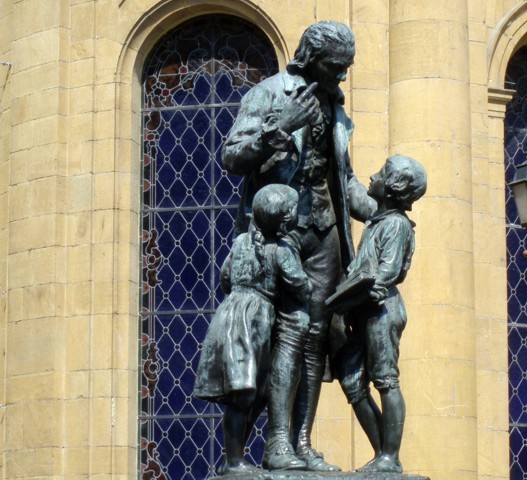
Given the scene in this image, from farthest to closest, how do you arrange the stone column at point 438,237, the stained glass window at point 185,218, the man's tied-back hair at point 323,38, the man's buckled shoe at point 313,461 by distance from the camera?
the stained glass window at point 185,218 < the stone column at point 438,237 < the man's tied-back hair at point 323,38 < the man's buckled shoe at point 313,461

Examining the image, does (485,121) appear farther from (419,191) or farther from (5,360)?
(419,191)

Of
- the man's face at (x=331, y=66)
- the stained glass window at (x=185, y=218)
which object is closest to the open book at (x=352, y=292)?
the man's face at (x=331, y=66)

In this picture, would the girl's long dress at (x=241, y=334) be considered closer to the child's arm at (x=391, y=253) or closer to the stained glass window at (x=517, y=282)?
the child's arm at (x=391, y=253)

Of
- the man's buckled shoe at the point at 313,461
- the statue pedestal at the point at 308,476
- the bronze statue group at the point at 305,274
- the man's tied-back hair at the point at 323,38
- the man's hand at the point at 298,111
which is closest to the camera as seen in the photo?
the statue pedestal at the point at 308,476

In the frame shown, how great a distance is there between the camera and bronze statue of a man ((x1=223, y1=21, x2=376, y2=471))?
13422 mm

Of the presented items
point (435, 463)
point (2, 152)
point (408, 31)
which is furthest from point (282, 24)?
point (435, 463)

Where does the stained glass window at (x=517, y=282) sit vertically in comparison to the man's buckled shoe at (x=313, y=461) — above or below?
above

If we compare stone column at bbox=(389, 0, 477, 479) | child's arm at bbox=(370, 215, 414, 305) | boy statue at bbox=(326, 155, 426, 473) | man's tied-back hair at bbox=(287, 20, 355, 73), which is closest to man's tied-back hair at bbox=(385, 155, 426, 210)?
boy statue at bbox=(326, 155, 426, 473)

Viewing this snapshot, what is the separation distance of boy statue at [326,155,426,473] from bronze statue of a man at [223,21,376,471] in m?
0.20

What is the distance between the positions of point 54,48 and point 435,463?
18.2ft

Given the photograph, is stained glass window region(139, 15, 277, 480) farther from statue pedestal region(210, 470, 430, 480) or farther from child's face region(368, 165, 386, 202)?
statue pedestal region(210, 470, 430, 480)

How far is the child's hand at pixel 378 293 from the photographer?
1335 cm

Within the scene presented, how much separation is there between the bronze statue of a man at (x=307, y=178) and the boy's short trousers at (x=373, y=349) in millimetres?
176

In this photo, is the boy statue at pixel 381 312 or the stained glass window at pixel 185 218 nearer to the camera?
the boy statue at pixel 381 312
